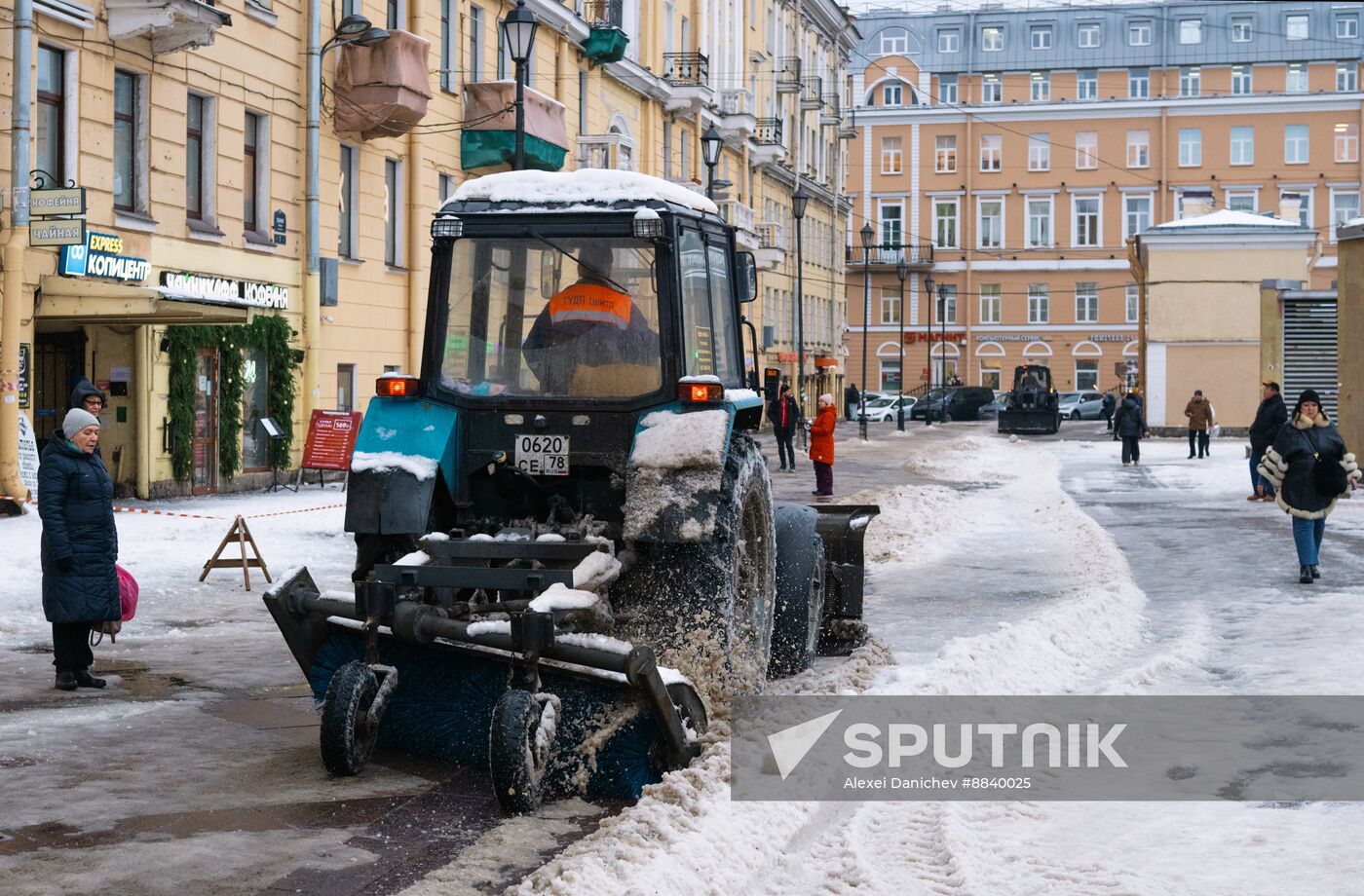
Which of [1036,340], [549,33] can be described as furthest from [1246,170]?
[549,33]

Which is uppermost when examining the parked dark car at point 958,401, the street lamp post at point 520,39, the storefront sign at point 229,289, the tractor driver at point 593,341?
the street lamp post at point 520,39

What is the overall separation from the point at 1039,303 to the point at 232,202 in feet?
200

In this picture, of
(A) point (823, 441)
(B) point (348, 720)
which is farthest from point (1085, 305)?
(B) point (348, 720)

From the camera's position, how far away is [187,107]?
20.8 m

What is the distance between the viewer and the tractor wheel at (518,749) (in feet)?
20.5

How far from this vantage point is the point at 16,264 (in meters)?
16.8

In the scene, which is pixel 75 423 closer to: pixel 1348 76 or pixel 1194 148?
pixel 1194 148

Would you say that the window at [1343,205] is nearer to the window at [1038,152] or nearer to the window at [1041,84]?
the window at [1038,152]

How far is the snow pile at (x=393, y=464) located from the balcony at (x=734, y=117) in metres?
41.4

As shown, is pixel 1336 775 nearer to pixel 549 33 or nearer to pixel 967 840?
pixel 967 840

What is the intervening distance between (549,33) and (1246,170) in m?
51.7

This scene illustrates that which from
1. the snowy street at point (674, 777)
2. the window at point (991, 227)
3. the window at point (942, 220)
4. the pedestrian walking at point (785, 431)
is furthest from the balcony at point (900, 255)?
the snowy street at point (674, 777)

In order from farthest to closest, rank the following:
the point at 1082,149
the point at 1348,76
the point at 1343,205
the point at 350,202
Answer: the point at 1082,149
the point at 1348,76
the point at 1343,205
the point at 350,202

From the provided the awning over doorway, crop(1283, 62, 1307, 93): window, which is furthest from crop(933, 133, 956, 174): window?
the awning over doorway
